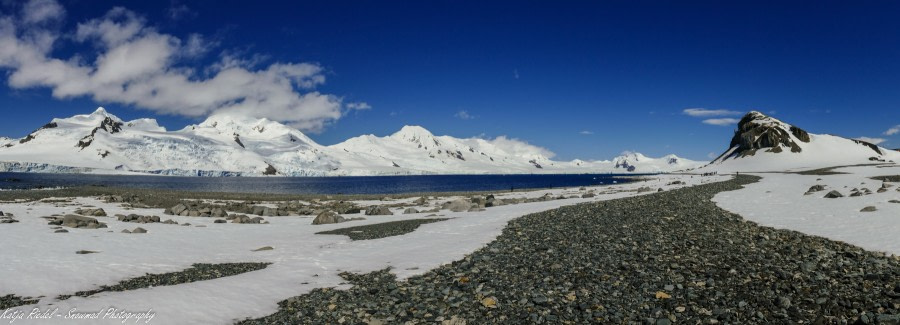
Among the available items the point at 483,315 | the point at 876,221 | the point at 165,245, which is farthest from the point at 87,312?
the point at 876,221

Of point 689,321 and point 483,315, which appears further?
point 483,315

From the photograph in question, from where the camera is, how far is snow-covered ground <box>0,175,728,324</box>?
41.9 ft

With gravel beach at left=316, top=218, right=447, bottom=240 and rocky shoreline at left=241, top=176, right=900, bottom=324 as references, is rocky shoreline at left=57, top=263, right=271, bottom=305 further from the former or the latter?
gravel beach at left=316, top=218, right=447, bottom=240

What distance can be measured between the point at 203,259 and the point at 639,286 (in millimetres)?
17535

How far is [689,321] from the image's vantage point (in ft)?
32.8

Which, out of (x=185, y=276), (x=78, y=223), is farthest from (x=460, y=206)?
(x=185, y=276)

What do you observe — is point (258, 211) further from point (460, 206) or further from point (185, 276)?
point (185, 276)

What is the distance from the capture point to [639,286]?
41.4ft

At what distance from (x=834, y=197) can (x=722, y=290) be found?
25955 mm

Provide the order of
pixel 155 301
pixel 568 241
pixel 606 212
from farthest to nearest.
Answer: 1. pixel 606 212
2. pixel 568 241
3. pixel 155 301

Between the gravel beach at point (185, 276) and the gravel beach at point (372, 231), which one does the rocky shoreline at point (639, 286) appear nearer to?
the gravel beach at point (185, 276)

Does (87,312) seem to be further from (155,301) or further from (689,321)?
(689,321)

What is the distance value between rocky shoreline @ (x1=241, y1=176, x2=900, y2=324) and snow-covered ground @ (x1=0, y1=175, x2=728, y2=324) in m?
1.37

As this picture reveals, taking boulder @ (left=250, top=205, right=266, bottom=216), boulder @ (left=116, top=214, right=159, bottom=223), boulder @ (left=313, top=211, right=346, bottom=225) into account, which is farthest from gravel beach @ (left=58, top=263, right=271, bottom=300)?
boulder @ (left=250, top=205, right=266, bottom=216)
